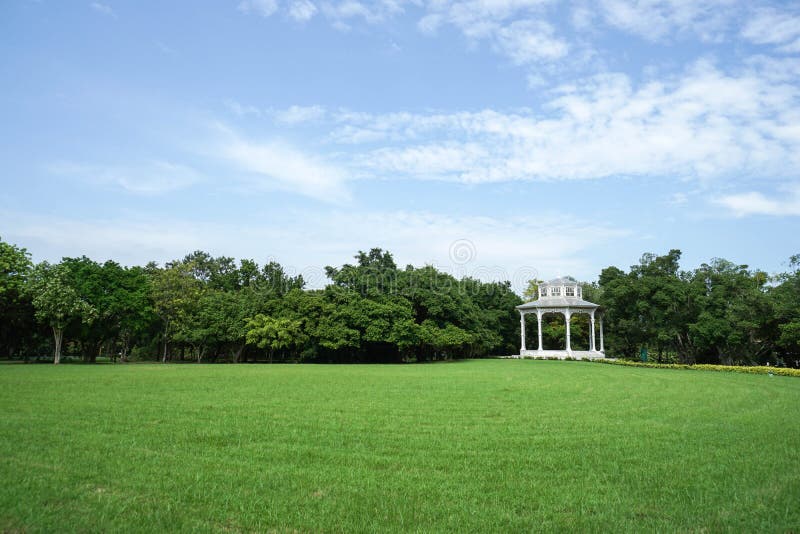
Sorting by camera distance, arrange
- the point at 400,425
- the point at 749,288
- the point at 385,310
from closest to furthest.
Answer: the point at 400,425, the point at 749,288, the point at 385,310

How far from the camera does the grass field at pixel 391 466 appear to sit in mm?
5004

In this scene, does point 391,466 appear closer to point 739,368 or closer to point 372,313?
point 739,368

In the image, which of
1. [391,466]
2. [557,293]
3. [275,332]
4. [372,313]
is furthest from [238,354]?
[391,466]

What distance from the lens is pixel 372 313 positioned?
137 ft

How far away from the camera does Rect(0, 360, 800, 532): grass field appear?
16.4 ft

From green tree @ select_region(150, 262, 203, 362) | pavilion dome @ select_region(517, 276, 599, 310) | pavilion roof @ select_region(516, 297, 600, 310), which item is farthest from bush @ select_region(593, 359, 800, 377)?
green tree @ select_region(150, 262, 203, 362)

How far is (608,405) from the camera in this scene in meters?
13.6

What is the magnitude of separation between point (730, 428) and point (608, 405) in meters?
3.61

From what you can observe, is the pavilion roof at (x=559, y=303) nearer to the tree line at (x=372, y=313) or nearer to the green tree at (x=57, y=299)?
the tree line at (x=372, y=313)

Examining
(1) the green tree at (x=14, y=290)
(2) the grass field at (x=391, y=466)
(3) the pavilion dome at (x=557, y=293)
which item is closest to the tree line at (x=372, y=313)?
(1) the green tree at (x=14, y=290)

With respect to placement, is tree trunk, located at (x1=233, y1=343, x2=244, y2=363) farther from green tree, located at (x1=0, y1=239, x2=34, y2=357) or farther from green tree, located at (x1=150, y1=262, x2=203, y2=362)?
green tree, located at (x1=0, y1=239, x2=34, y2=357)

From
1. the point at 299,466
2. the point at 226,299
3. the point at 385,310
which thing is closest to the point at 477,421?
the point at 299,466

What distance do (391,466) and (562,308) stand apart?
4225 cm

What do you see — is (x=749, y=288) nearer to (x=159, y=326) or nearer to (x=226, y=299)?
(x=226, y=299)
